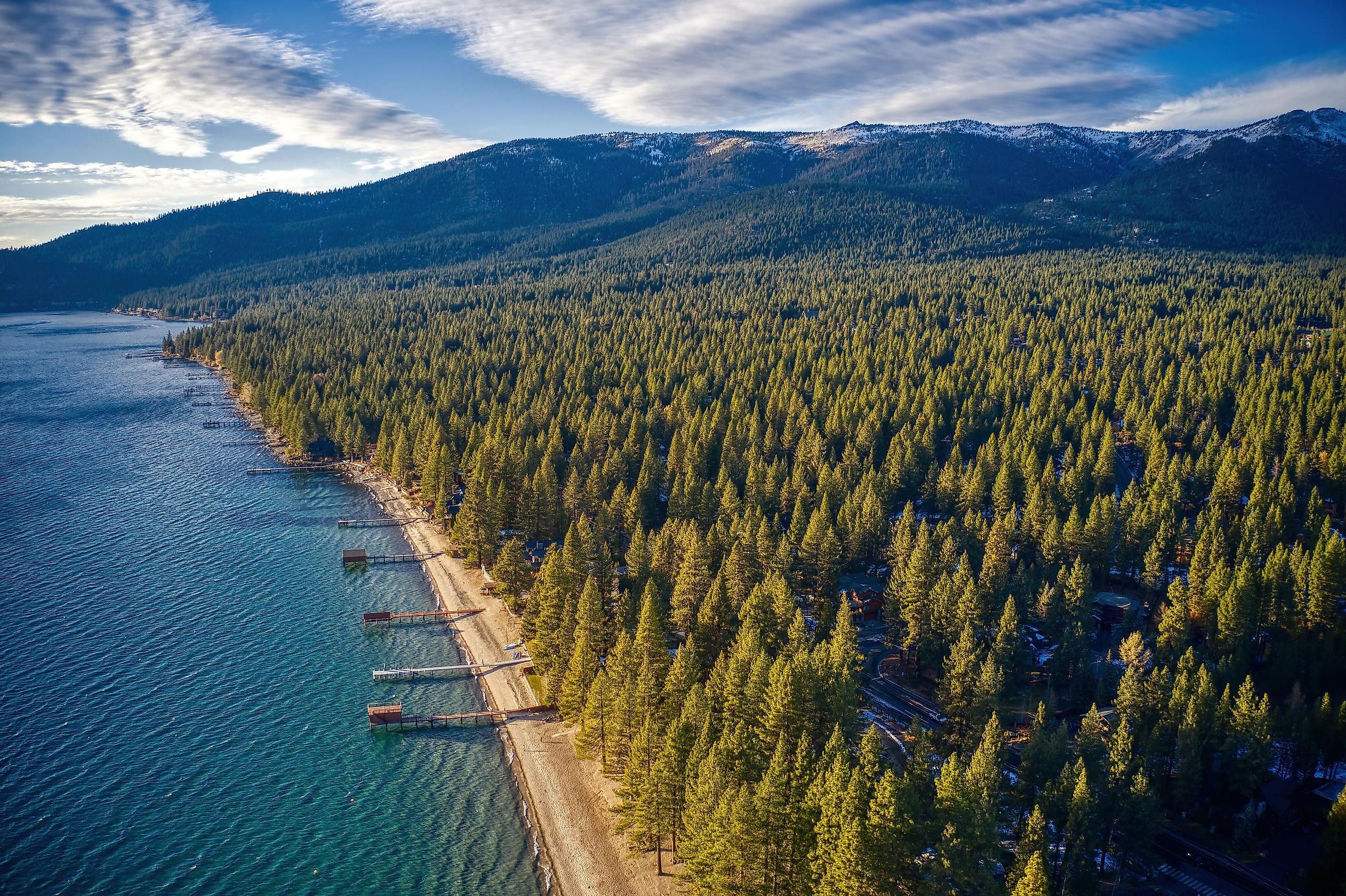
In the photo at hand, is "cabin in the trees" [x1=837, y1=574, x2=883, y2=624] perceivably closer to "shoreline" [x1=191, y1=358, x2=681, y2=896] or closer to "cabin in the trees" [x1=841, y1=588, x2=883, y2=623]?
"cabin in the trees" [x1=841, y1=588, x2=883, y2=623]

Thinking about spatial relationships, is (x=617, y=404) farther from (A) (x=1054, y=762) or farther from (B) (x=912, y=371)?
(A) (x=1054, y=762)

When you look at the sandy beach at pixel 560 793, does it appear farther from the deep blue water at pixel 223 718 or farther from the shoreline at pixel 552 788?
the deep blue water at pixel 223 718

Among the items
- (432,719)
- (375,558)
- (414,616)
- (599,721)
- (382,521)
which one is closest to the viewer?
(599,721)

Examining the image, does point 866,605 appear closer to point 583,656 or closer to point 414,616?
point 583,656

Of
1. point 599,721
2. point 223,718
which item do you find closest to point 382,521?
point 223,718

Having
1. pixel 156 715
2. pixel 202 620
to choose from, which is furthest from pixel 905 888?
pixel 202 620

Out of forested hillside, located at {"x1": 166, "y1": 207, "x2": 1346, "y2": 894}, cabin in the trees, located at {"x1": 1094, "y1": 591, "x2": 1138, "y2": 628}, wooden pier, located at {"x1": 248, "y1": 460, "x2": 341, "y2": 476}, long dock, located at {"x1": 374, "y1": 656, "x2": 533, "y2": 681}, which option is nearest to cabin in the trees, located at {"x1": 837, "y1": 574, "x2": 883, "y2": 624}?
forested hillside, located at {"x1": 166, "y1": 207, "x2": 1346, "y2": 894}

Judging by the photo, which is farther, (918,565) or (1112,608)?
(1112,608)
